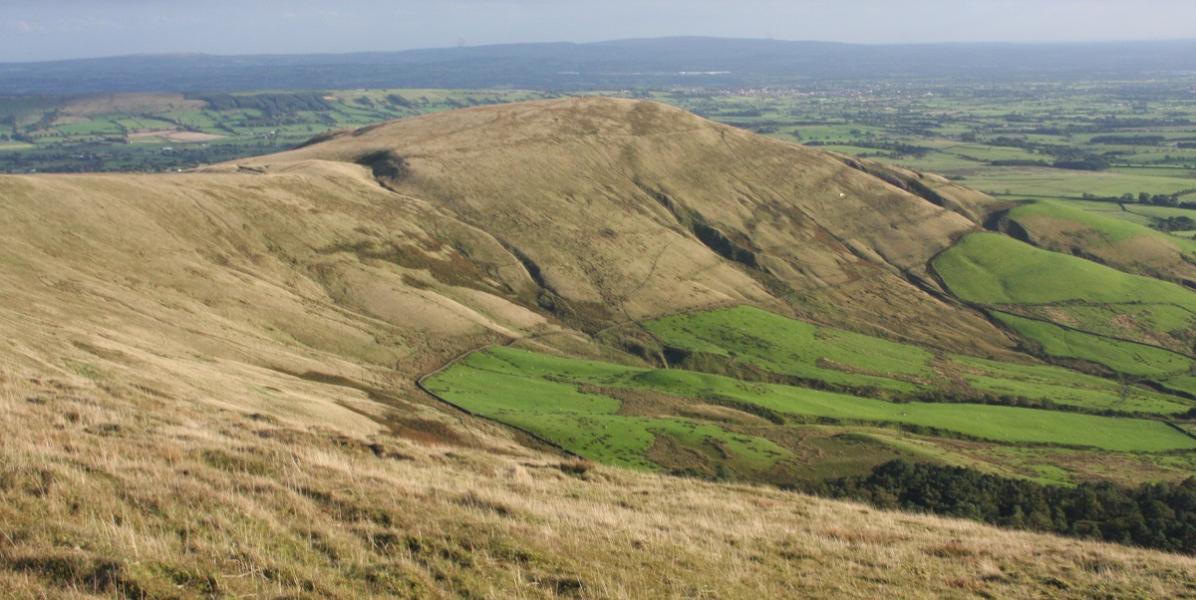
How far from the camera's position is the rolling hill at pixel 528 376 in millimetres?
17781

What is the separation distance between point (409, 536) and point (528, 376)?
7214cm

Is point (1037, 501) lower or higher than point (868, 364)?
higher

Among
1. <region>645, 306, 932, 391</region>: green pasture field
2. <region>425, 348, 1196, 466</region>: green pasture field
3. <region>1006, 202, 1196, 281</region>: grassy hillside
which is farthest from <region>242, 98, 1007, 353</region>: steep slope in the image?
<region>425, 348, 1196, 466</region>: green pasture field

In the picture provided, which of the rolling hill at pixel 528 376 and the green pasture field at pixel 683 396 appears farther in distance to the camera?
the green pasture field at pixel 683 396

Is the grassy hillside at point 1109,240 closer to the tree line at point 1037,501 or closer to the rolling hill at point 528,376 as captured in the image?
the rolling hill at point 528,376

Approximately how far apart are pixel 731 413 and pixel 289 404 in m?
45.1

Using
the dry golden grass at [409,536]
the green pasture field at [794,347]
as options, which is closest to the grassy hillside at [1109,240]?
the green pasture field at [794,347]

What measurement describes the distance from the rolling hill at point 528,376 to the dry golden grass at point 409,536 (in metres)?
0.11

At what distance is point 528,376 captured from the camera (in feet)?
294

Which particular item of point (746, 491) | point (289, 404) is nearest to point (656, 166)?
point (289, 404)

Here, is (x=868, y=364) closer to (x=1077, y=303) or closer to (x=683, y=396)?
(x=683, y=396)

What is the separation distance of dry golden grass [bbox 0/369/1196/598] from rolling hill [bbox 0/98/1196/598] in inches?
4.2

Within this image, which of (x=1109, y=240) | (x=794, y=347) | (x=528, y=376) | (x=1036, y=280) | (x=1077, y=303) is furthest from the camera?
(x=1109, y=240)

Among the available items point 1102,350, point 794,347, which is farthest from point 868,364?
point 1102,350
